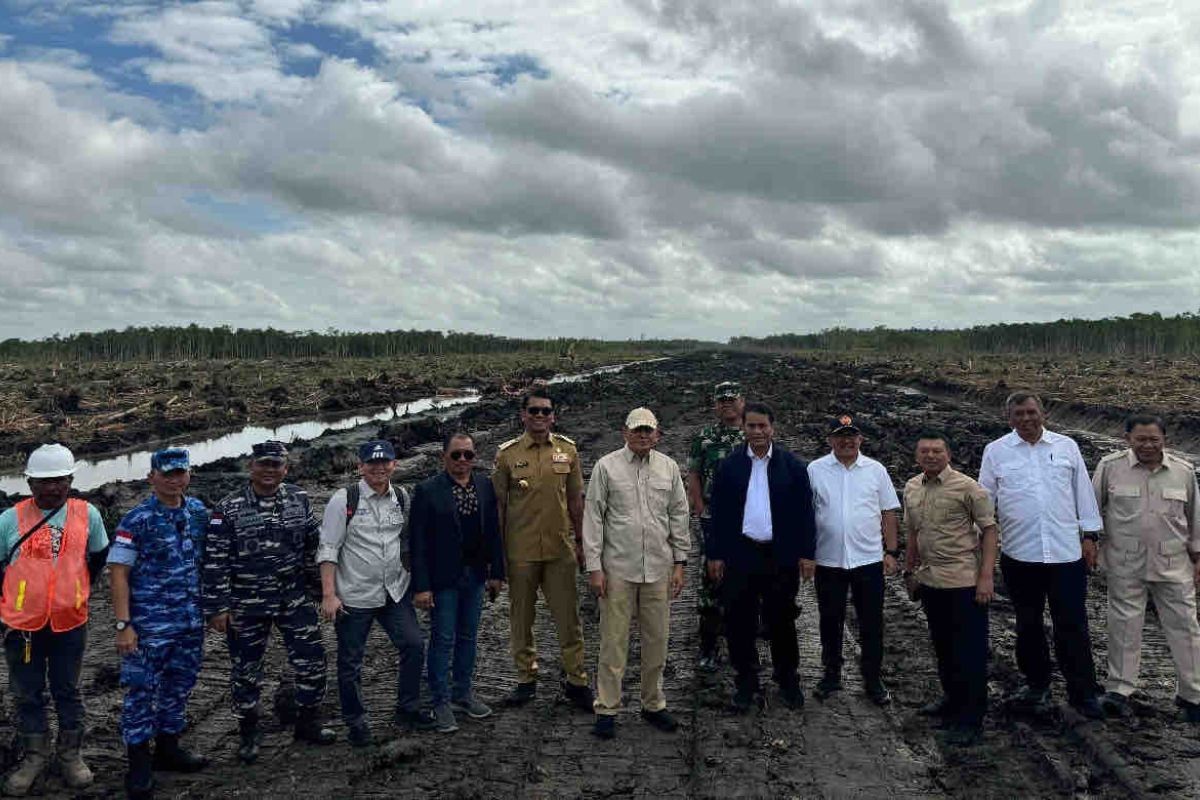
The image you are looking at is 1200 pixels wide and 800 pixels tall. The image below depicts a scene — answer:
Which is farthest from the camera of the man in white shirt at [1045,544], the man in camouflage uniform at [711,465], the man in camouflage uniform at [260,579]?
the man in camouflage uniform at [711,465]

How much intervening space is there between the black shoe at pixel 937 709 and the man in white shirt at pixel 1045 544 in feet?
1.75

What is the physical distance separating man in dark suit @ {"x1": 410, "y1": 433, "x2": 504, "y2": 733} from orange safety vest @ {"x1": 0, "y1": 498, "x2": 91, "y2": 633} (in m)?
1.82

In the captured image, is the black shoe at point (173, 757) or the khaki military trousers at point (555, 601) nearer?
the black shoe at point (173, 757)

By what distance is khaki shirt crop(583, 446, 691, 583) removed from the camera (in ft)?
17.1

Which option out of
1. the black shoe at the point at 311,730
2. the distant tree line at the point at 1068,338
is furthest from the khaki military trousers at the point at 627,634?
the distant tree line at the point at 1068,338

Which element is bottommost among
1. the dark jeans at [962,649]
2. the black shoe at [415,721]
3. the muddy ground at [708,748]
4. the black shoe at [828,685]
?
the muddy ground at [708,748]

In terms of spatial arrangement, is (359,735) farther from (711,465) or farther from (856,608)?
(856,608)

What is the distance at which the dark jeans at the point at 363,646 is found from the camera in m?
5.02

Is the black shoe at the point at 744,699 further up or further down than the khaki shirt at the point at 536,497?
further down

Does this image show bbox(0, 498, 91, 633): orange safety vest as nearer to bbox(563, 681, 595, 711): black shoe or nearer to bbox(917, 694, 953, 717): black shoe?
Answer: bbox(563, 681, 595, 711): black shoe

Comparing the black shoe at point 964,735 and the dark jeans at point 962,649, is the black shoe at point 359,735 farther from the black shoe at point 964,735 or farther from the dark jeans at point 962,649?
the dark jeans at point 962,649

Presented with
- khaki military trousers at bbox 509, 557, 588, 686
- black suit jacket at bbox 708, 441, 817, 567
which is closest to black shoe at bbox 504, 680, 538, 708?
khaki military trousers at bbox 509, 557, 588, 686

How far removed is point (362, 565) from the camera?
4.99m

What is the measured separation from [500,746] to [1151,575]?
4.26 metres
